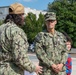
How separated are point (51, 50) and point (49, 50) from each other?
3cm

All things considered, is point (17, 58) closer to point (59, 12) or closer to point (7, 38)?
point (7, 38)

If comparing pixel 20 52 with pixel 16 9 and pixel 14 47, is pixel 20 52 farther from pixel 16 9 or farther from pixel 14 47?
pixel 16 9

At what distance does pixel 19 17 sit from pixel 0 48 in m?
0.44

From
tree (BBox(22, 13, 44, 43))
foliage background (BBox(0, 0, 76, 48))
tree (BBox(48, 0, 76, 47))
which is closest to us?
tree (BBox(48, 0, 76, 47))

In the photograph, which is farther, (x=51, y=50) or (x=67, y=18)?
(x=67, y=18)

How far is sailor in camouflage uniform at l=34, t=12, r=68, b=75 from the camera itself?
15.8 feet

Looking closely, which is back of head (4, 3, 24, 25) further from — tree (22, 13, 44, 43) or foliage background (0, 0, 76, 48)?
tree (22, 13, 44, 43)

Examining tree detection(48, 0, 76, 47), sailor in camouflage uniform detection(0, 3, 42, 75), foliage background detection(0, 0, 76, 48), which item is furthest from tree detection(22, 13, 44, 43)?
sailor in camouflage uniform detection(0, 3, 42, 75)

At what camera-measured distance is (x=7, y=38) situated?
3.85 metres

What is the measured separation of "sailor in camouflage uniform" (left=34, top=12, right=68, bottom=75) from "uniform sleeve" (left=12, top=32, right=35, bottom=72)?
944mm

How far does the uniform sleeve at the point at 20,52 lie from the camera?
382cm

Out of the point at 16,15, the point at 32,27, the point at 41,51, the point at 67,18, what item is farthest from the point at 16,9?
the point at 32,27

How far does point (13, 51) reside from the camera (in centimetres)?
383

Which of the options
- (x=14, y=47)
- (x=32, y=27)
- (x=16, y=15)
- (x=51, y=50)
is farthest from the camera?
(x=32, y=27)
